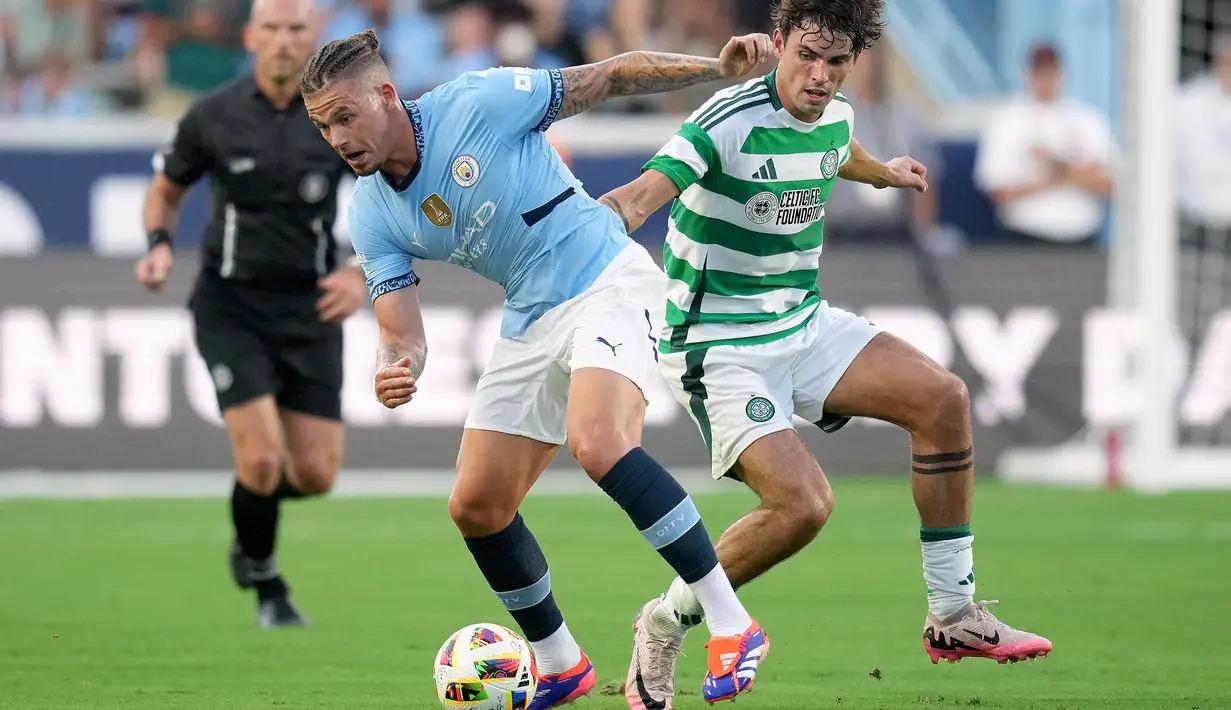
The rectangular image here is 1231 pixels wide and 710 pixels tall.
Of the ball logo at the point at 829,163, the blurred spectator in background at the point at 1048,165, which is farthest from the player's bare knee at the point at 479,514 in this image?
the blurred spectator in background at the point at 1048,165

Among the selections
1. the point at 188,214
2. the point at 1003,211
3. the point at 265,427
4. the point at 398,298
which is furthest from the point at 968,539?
the point at 188,214

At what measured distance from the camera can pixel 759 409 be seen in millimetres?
6121

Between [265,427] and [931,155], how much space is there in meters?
9.28

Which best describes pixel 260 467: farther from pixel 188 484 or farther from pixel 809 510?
pixel 188 484

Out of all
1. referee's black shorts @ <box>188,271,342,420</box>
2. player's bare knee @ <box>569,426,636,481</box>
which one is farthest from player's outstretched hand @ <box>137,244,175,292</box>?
player's bare knee @ <box>569,426,636,481</box>

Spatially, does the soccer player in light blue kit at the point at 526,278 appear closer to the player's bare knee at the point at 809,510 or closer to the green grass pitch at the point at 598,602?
the player's bare knee at the point at 809,510

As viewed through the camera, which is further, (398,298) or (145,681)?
(145,681)

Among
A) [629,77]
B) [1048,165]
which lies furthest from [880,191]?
[629,77]

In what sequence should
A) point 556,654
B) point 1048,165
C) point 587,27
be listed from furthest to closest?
point 587,27 → point 1048,165 → point 556,654

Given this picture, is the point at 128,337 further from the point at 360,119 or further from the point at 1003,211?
the point at 360,119

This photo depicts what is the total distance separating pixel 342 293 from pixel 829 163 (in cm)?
291

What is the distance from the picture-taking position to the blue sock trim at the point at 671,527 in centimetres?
551

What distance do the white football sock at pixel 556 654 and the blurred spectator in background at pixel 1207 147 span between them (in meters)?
9.56

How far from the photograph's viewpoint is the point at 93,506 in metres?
13.3
